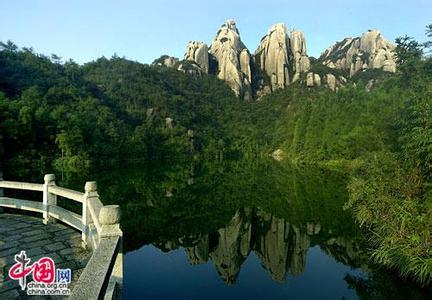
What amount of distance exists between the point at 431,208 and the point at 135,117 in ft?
270

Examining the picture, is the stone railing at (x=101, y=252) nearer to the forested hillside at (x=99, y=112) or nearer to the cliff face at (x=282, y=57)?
the forested hillside at (x=99, y=112)

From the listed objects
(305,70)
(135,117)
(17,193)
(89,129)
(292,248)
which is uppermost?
(305,70)

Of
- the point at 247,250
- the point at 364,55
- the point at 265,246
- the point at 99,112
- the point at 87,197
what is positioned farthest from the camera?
the point at 364,55

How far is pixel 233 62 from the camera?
130625 mm

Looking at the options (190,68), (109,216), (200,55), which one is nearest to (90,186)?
(109,216)

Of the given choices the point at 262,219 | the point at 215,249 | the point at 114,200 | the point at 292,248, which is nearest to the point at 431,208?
the point at 292,248

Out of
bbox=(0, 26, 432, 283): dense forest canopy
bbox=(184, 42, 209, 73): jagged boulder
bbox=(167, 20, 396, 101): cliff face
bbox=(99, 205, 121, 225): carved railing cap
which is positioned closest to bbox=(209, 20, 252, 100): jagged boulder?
bbox=(167, 20, 396, 101): cliff face

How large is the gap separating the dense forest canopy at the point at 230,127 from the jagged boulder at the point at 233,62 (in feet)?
15.9

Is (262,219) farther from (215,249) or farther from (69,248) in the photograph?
(69,248)

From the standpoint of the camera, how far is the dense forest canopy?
35.9 feet

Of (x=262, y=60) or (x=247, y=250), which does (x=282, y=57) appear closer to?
(x=262, y=60)

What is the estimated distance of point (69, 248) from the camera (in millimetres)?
6320

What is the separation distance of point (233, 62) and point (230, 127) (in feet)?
114

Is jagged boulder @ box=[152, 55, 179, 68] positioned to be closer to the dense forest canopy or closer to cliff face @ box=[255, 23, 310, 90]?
the dense forest canopy
